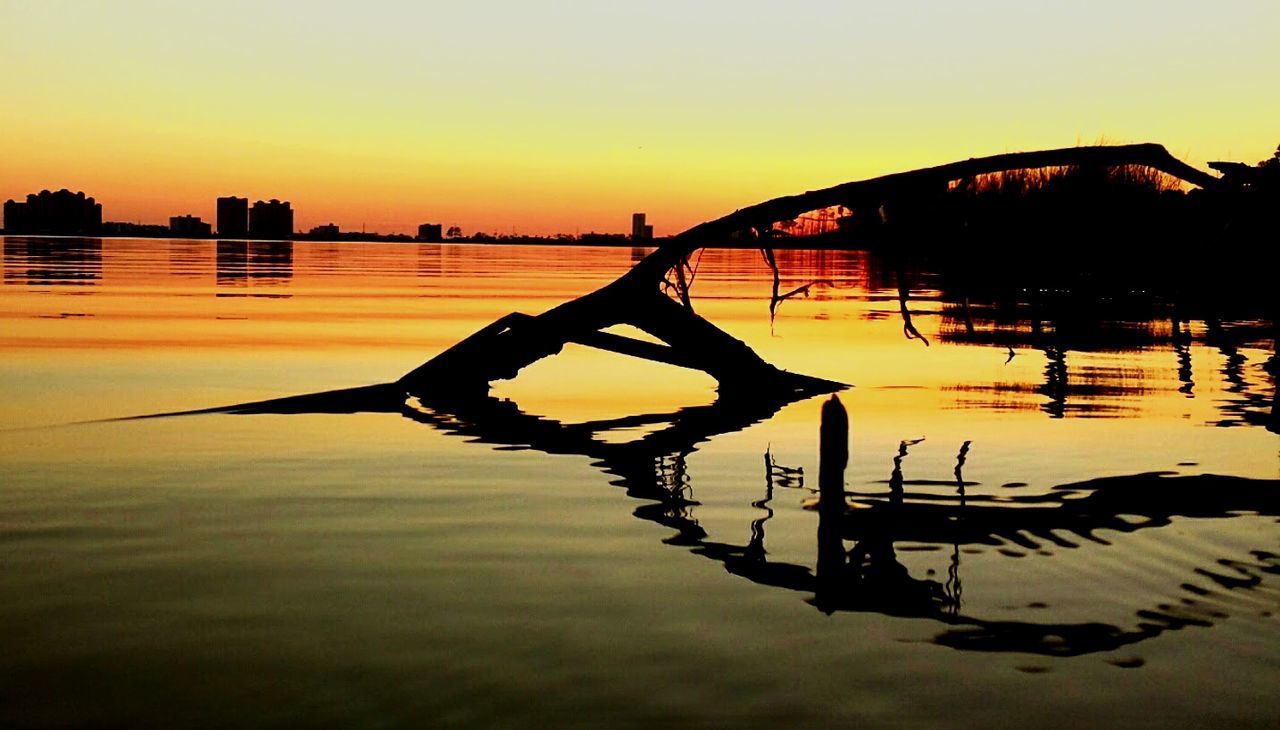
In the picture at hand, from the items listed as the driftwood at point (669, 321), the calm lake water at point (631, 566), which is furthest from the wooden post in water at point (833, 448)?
the driftwood at point (669, 321)

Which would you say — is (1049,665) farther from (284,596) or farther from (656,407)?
(656,407)

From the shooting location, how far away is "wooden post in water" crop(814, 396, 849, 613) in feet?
35.8

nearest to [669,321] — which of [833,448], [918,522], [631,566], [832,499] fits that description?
[918,522]

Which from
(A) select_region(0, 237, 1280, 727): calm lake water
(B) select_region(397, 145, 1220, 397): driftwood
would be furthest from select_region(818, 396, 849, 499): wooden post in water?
(B) select_region(397, 145, 1220, 397): driftwood

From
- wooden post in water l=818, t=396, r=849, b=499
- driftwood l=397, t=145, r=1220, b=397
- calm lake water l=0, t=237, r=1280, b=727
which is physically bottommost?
calm lake water l=0, t=237, r=1280, b=727

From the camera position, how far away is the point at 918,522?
13.2m

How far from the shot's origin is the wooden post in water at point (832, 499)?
10.9 m

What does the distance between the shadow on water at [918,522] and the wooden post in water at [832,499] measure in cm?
1

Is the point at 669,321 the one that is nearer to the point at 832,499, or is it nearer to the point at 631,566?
the point at 832,499

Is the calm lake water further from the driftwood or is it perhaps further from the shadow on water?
the driftwood

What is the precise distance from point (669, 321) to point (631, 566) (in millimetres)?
10984

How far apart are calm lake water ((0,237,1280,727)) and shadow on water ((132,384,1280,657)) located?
58mm

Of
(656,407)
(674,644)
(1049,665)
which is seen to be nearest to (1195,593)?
(1049,665)

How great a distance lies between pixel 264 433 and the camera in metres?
19.7
